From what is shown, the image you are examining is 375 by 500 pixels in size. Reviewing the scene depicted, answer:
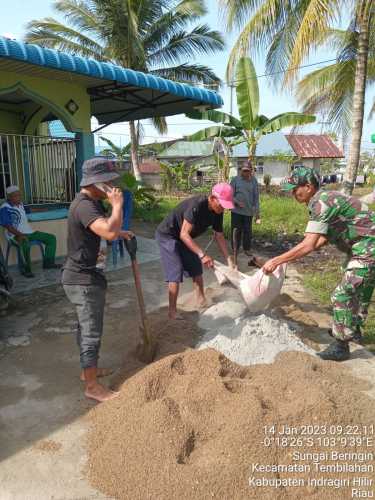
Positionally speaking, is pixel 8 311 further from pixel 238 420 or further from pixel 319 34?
pixel 319 34

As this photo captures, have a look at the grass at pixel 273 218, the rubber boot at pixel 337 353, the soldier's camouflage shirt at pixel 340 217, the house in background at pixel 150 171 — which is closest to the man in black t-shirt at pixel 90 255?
the soldier's camouflage shirt at pixel 340 217

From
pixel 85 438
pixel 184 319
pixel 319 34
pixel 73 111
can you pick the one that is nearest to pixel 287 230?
pixel 319 34

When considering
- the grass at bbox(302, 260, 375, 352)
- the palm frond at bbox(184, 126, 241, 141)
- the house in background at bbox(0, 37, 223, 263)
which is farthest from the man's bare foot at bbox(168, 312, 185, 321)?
the palm frond at bbox(184, 126, 241, 141)

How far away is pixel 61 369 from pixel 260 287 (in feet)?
6.16

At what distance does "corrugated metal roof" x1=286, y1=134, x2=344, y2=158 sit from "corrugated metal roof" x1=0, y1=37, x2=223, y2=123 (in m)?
24.4

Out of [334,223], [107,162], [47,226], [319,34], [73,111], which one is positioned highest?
[319,34]

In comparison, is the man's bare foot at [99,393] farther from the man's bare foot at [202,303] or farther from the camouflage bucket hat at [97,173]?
the man's bare foot at [202,303]

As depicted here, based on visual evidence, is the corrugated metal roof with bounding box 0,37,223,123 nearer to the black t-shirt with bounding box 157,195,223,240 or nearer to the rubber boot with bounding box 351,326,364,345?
the black t-shirt with bounding box 157,195,223,240

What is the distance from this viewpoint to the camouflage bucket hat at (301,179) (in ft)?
11.1

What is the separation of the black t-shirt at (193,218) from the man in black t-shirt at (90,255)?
3.96ft

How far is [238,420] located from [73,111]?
6.39m

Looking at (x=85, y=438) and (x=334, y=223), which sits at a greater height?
(x=334, y=223)

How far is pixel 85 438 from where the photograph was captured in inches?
104

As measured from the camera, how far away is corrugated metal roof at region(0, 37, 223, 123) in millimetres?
5453
